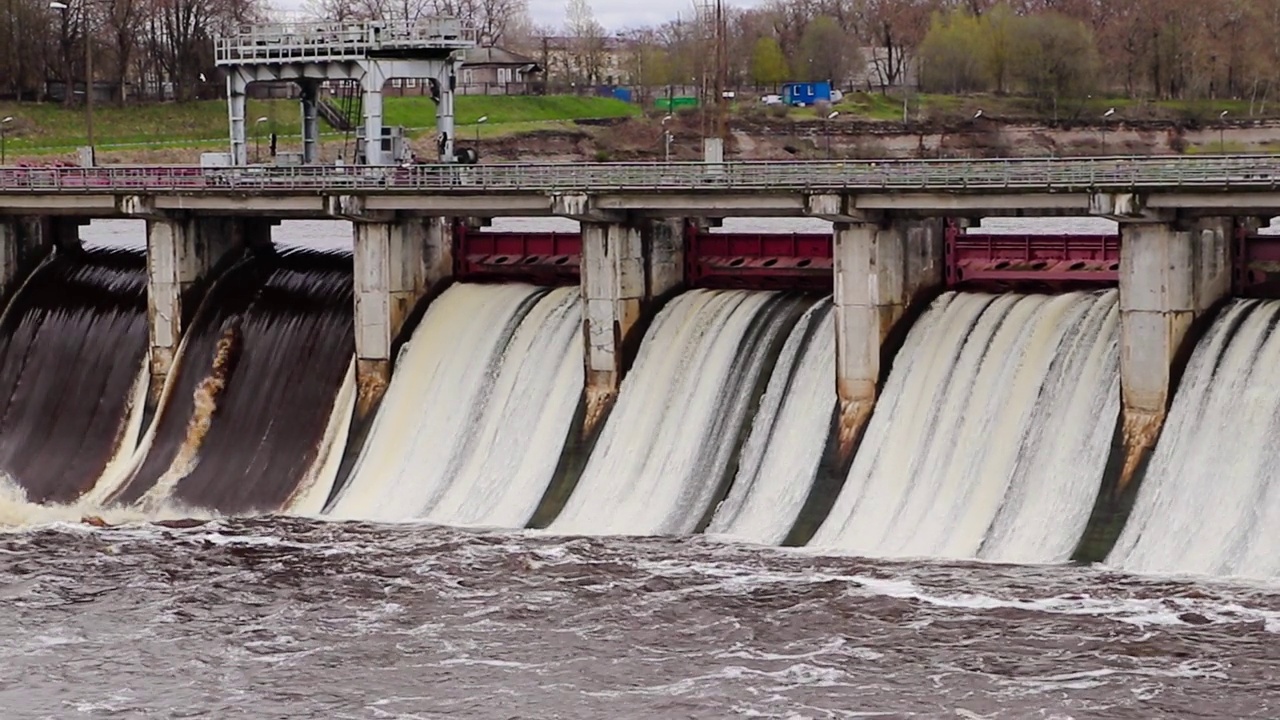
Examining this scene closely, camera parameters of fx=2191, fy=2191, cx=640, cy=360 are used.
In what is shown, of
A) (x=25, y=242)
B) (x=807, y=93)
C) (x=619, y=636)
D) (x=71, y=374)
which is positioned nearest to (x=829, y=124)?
(x=807, y=93)

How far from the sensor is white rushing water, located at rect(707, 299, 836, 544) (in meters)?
53.8

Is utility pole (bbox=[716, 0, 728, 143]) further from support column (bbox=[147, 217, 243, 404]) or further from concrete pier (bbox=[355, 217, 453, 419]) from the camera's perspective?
concrete pier (bbox=[355, 217, 453, 419])

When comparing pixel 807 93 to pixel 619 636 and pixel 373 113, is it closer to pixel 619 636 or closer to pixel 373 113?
pixel 373 113

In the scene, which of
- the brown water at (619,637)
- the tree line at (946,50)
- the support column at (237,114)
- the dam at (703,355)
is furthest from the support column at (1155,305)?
the tree line at (946,50)

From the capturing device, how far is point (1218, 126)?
5143 inches

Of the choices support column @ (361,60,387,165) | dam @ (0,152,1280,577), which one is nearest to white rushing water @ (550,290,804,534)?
dam @ (0,152,1280,577)

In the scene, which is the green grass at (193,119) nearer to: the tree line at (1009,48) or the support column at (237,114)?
the tree line at (1009,48)

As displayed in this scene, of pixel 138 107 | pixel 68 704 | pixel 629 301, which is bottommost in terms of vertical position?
pixel 68 704

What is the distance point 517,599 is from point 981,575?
33.3 ft

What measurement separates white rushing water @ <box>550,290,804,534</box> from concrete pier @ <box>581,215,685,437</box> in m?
0.51

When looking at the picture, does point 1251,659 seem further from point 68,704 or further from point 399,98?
point 399,98

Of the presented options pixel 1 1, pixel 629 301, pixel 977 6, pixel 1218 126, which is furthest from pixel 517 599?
pixel 977 6

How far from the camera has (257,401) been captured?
65.4m

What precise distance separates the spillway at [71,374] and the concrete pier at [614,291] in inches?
634
